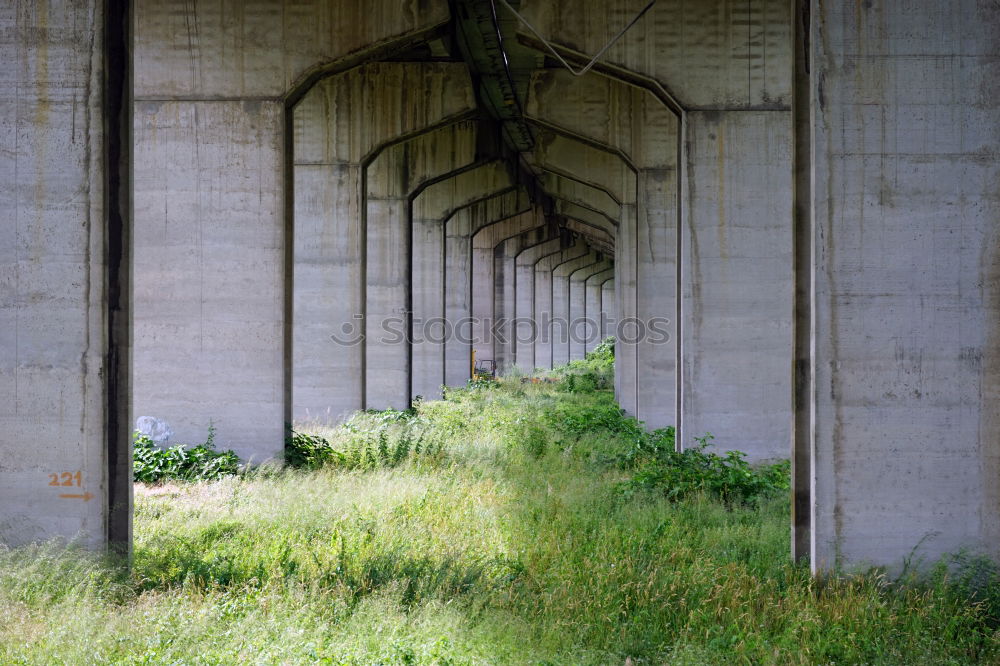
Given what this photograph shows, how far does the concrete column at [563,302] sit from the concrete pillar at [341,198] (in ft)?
117

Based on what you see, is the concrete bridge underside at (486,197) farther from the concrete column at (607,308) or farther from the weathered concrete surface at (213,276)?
the concrete column at (607,308)

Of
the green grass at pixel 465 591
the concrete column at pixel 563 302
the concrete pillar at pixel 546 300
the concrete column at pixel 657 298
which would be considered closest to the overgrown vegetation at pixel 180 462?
the green grass at pixel 465 591

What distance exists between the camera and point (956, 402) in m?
6.81

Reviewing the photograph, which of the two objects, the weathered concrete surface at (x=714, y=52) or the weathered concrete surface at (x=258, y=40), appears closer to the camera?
the weathered concrete surface at (x=258, y=40)

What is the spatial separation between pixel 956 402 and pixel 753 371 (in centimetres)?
622

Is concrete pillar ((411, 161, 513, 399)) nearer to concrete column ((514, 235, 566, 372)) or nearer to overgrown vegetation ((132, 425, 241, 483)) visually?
overgrown vegetation ((132, 425, 241, 483))

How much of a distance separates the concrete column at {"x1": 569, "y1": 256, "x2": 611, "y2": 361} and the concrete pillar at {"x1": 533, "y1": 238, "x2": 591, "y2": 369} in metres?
3.23

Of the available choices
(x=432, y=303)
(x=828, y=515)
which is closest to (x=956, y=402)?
(x=828, y=515)

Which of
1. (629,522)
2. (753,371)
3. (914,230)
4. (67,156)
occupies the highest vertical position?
(67,156)

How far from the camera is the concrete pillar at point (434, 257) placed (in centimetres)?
2602

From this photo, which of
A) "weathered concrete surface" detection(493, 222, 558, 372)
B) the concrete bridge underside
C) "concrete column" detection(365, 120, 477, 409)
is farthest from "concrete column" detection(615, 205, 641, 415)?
"weathered concrete surface" detection(493, 222, 558, 372)

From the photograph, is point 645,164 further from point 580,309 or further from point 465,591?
point 580,309

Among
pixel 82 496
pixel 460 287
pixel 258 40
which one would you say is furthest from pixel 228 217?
pixel 460 287

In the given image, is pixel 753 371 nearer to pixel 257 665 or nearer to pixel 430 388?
pixel 257 665
